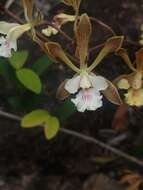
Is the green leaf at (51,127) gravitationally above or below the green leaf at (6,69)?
below

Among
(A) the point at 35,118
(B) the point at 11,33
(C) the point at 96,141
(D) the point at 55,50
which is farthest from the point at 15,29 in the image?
(C) the point at 96,141

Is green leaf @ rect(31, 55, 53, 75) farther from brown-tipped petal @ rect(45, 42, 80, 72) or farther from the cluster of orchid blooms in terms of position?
brown-tipped petal @ rect(45, 42, 80, 72)

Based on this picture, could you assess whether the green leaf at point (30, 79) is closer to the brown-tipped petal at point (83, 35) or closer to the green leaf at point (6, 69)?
the green leaf at point (6, 69)

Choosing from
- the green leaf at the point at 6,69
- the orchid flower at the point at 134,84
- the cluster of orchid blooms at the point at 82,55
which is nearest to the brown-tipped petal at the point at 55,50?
the cluster of orchid blooms at the point at 82,55

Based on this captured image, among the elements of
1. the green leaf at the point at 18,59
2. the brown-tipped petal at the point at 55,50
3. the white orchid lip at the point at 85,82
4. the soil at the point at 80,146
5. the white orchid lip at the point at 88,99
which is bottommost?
the soil at the point at 80,146

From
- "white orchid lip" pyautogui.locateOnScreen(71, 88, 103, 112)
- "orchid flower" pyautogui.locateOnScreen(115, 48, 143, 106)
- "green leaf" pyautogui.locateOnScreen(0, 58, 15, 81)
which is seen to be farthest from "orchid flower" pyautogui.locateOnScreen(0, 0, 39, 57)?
"green leaf" pyautogui.locateOnScreen(0, 58, 15, 81)

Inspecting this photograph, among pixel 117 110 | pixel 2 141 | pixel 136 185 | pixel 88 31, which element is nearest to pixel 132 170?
pixel 136 185

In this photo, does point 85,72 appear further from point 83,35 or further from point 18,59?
point 18,59
